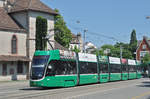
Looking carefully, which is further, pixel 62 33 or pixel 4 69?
pixel 62 33

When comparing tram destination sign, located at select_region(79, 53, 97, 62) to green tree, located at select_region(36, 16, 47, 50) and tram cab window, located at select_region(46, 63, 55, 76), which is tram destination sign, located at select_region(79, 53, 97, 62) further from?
green tree, located at select_region(36, 16, 47, 50)

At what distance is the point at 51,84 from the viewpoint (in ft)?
73.5

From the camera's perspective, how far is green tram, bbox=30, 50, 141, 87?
22.2m

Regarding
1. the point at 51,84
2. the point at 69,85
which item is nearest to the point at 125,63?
the point at 69,85

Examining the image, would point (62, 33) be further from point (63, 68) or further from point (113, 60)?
point (63, 68)

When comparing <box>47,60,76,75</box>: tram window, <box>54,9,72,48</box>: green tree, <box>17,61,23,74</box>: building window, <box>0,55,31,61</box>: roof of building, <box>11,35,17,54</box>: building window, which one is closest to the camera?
<box>47,60,76,75</box>: tram window

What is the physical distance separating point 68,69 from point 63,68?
2.59 ft

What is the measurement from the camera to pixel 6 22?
44.3m

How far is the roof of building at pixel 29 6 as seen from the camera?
151 feet

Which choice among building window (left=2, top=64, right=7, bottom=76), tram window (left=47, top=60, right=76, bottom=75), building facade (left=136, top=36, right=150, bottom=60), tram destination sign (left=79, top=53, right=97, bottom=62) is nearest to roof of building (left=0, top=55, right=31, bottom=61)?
building window (left=2, top=64, right=7, bottom=76)

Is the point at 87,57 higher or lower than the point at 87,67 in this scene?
higher

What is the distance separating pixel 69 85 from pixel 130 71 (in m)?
19.5

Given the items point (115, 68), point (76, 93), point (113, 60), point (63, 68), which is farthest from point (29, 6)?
point (76, 93)

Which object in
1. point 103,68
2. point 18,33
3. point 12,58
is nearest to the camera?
point 103,68
